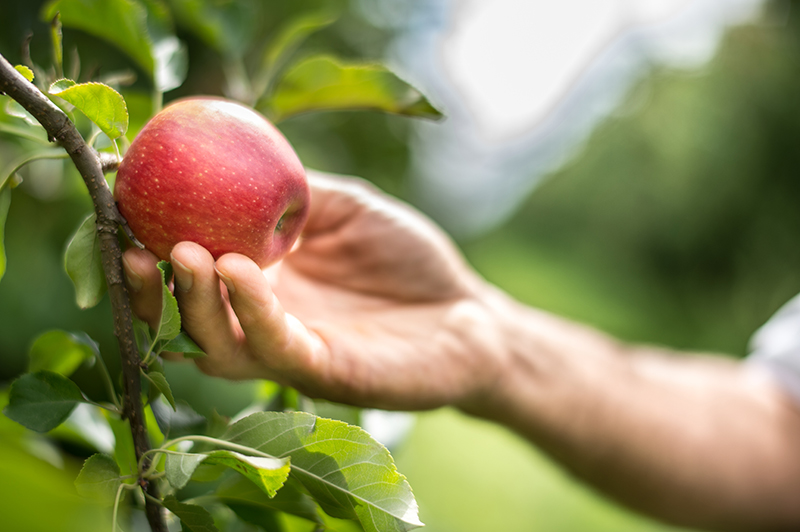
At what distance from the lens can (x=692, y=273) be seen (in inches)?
331

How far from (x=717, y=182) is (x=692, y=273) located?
141cm

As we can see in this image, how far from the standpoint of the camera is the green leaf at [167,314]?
54cm

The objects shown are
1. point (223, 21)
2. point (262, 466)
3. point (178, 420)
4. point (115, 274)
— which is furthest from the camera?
point (223, 21)

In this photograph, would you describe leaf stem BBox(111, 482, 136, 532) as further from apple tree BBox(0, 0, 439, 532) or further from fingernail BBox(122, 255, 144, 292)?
fingernail BBox(122, 255, 144, 292)

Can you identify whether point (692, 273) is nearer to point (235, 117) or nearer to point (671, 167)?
point (671, 167)

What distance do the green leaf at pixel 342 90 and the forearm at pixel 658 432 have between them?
24.7 inches

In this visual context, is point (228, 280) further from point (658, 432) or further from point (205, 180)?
point (658, 432)

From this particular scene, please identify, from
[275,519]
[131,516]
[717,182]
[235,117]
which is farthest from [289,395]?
[717,182]

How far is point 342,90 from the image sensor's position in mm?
865

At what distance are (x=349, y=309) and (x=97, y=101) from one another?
1.81 feet

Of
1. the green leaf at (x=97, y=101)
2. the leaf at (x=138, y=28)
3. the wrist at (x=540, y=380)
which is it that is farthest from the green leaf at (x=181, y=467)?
the wrist at (x=540, y=380)

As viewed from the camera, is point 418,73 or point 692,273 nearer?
point 418,73

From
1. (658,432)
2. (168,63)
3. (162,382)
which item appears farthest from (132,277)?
(658,432)

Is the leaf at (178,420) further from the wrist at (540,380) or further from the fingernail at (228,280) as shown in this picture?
the wrist at (540,380)
